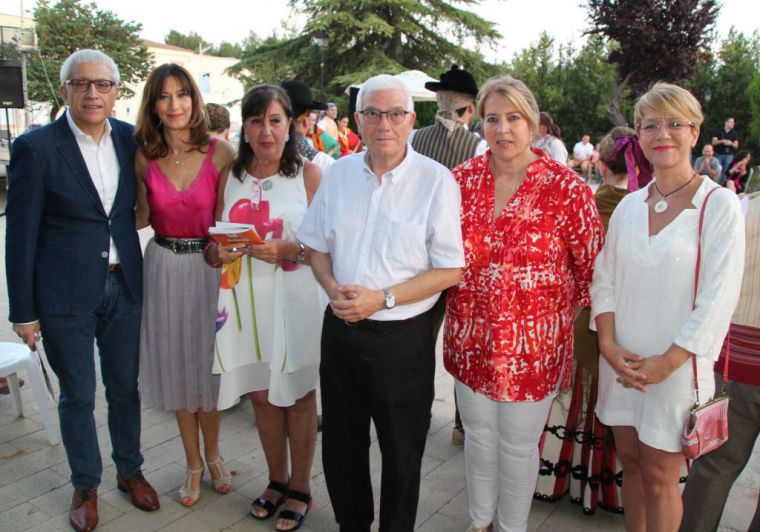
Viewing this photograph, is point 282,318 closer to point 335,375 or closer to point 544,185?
point 335,375

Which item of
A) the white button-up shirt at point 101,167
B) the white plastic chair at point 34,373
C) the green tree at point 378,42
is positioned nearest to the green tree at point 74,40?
the green tree at point 378,42

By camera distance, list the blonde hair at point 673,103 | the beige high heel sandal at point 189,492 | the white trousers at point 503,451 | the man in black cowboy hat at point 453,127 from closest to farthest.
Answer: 1. the blonde hair at point 673,103
2. the white trousers at point 503,451
3. the beige high heel sandal at point 189,492
4. the man in black cowboy hat at point 453,127

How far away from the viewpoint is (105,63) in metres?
2.89

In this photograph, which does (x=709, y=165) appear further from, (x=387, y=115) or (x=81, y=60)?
(x=81, y=60)

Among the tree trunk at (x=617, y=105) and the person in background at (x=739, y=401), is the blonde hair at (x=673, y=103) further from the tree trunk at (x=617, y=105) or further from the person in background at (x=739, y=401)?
the tree trunk at (x=617, y=105)

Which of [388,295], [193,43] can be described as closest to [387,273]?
[388,295]

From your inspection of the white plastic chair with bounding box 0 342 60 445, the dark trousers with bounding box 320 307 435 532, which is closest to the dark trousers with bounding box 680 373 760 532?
the dark trousers with bounding box 320 307 435 532

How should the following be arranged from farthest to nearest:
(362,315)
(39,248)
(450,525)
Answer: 1. (450,525)
2. (39,248)
3. (362,315)

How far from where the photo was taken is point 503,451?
2594mm

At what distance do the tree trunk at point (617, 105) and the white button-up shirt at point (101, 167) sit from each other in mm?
24966

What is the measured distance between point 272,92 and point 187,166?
567 millimetres

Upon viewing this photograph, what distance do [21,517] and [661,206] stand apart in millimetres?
3308

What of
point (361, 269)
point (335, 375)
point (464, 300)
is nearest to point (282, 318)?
point (335, 375)

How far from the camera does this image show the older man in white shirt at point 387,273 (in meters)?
2.29
